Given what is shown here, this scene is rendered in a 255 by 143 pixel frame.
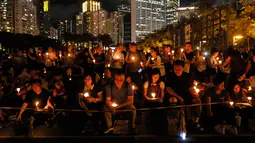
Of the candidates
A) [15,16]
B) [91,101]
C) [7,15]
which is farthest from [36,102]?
[15,16]

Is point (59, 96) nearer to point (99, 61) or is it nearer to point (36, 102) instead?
point (36, 102)

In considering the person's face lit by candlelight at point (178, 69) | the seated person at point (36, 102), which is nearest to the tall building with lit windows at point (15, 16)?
the seated person at point (36, 102)

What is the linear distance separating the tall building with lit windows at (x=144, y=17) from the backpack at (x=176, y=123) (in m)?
113

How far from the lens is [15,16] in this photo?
160 metres

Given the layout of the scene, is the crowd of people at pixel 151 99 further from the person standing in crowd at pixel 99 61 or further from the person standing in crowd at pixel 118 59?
the person standing in crowd at pixel 99 61

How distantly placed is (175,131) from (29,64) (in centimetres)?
823

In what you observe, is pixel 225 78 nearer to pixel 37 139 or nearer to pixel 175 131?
pixel 175 131

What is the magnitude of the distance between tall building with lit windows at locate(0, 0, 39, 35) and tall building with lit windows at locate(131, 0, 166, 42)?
57320 mm

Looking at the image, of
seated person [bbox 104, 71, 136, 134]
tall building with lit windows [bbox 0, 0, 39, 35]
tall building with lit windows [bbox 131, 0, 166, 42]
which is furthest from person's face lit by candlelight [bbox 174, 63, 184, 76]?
tall building with lit windows [bbox 0, 0, 39, 35]

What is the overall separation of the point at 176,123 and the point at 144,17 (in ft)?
396

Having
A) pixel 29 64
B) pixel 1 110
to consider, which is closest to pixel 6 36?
pixel 29 64

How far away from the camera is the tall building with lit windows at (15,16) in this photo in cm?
15488

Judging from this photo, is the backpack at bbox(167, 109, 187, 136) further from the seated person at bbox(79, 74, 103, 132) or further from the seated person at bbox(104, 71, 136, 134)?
the seated person at bbox(79, 74, 103, 132)

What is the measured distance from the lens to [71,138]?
26.8 feet
